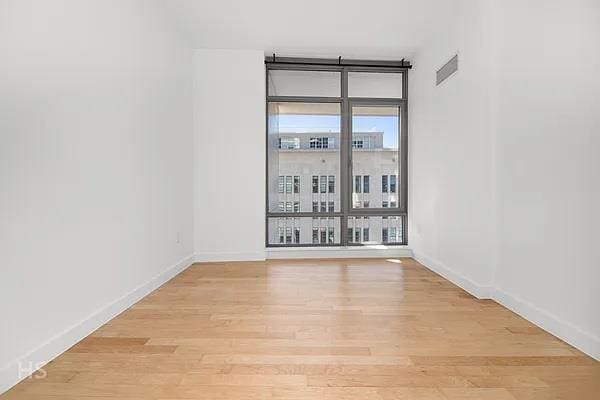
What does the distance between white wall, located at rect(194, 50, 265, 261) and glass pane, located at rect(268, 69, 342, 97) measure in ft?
1.24

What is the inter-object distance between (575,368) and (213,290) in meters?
2.57

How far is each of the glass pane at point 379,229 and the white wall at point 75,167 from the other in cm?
259

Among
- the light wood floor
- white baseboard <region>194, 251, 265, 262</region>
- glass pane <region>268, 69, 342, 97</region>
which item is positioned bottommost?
the light wood floor

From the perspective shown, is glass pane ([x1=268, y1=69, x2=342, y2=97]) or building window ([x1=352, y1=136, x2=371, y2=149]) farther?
building window ([x1=352, y1=136, x2=371, y2=149])

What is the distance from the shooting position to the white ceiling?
336cm

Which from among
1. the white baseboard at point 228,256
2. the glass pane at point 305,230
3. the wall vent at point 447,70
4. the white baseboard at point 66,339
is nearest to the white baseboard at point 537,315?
the glass pane at point 305,230

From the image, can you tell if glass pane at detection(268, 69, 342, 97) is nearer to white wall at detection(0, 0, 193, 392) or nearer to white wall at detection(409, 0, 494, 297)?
white wall at detection(409, 0, 494, 297)

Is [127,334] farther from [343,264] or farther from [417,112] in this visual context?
[417,112]

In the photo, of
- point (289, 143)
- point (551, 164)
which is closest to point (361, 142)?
point (289, 143)

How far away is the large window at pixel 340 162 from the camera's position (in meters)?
4.83

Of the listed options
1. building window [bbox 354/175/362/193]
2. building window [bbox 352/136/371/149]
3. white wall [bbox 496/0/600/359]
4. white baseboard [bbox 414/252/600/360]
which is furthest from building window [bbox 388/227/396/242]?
white wall [bbox 496/0/600/359]

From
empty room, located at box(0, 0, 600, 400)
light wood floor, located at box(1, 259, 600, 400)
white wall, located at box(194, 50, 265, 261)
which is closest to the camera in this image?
light wood floor, located at box(1, 259, 600, 400)

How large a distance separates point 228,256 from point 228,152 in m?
1.33

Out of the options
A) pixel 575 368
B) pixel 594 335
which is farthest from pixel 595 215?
pixel 575 368
